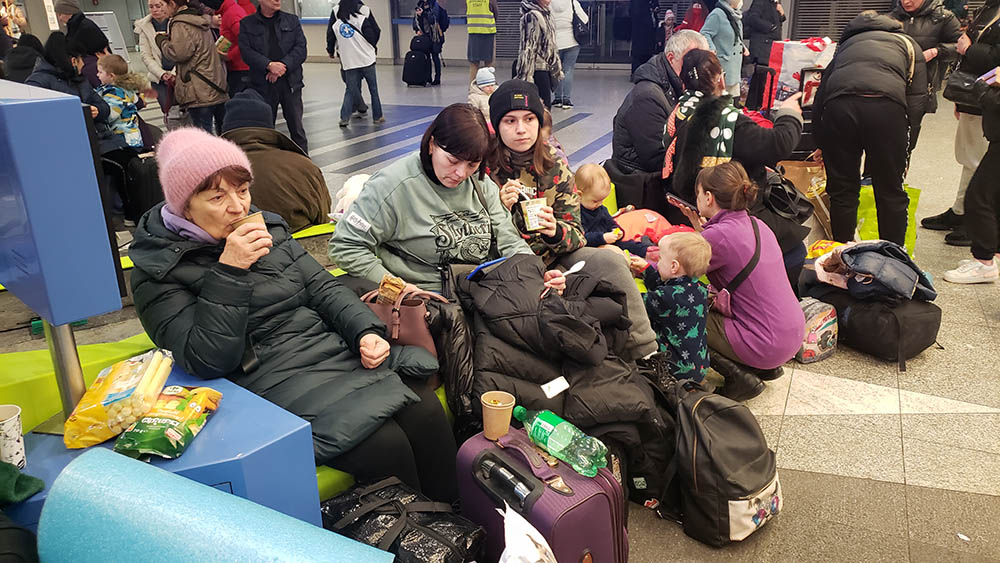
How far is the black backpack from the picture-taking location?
257 cm

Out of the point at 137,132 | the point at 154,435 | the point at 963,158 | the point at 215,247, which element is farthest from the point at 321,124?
the point at 154,435

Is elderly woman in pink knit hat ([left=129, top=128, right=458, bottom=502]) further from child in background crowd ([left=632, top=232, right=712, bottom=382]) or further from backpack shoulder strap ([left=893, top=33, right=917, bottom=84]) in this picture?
backpack shoulder strap ([left=893, top=33, right=917, bottom=84])

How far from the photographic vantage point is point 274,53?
7.75m

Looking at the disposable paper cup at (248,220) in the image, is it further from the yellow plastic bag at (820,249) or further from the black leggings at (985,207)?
the black leggings at (985,207)

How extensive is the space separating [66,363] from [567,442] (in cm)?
145

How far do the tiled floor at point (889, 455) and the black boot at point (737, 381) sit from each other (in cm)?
7

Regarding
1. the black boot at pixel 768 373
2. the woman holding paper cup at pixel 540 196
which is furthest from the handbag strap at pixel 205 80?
the black boot at pixel 768 373

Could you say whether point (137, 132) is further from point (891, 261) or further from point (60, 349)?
point (891, 261)

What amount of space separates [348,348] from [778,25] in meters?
10.4

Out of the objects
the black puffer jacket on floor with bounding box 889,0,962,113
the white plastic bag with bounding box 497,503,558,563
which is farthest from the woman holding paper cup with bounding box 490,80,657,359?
the black puffer jacket on floor with bounding box 889,0,962,113

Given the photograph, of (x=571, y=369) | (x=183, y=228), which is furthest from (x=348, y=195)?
(x=571, y=369)

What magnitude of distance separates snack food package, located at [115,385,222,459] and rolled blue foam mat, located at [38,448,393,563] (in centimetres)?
39

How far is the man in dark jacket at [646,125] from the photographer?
194 inches

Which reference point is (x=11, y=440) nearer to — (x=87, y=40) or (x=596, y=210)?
(x=596, y=210)
